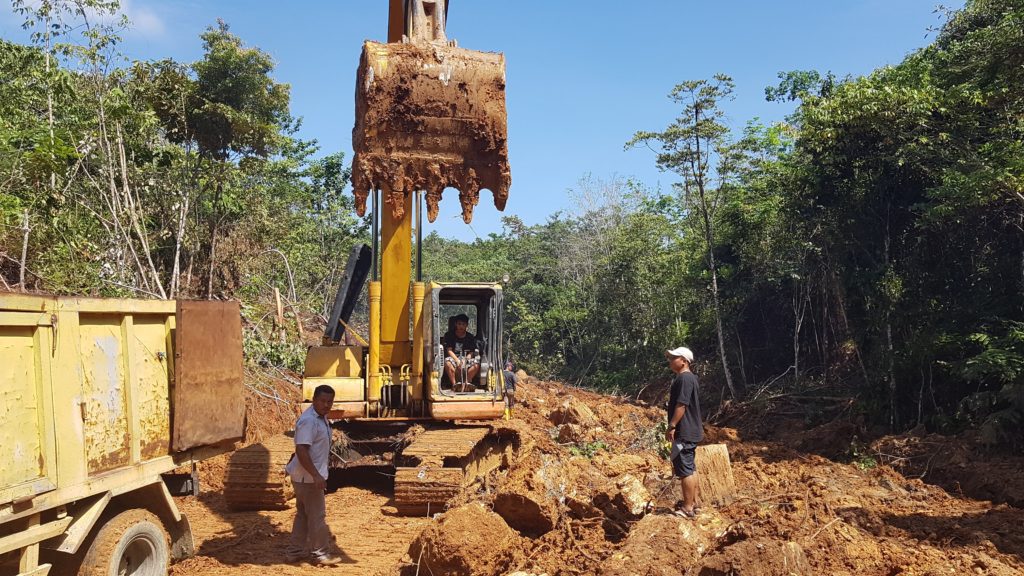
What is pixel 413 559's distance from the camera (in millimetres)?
5688

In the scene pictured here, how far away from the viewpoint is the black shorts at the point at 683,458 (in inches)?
270

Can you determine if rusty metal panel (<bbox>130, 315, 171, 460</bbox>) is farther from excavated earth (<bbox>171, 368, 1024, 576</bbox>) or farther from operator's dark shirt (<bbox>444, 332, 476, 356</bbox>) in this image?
operator's dark shirt (<bbox>444, 332, 476, 356</bbox>)

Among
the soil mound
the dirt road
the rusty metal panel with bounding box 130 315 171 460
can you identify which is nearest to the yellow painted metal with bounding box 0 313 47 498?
the rusty metal panel with bounding box 130 315 171 460

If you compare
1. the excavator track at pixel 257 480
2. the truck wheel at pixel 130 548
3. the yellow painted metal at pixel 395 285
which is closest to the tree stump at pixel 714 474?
the yellow painted metal at pixel 395 285

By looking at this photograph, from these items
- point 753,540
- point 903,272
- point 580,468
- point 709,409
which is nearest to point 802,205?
point 903,272

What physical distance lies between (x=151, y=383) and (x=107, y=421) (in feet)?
1.71

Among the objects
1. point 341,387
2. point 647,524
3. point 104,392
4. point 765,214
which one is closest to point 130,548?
point 104,392

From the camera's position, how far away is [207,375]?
5.82 meters

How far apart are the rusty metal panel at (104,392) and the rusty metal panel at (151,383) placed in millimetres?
116

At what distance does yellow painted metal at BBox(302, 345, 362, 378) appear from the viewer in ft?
30.4

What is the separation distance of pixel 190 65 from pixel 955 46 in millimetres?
13912

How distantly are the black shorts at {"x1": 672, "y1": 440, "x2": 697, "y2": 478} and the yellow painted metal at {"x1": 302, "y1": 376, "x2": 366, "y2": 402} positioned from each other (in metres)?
3.89

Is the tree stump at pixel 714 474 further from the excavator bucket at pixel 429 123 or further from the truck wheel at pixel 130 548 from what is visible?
the truck wheel at pixel 130 548

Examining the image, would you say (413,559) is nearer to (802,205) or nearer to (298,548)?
(298,548)
